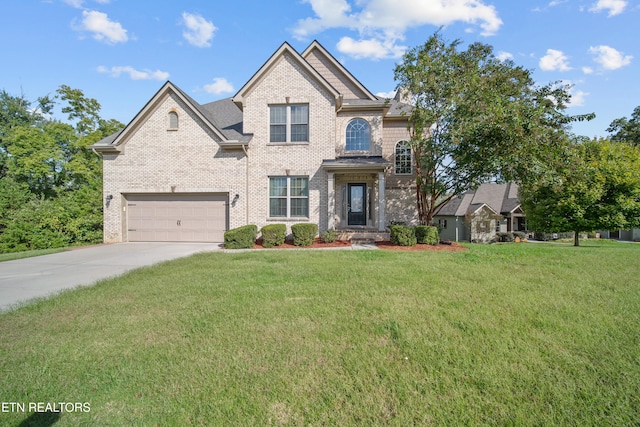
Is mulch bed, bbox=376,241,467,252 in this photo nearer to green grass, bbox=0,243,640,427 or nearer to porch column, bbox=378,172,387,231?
porch column, bbox=378,172,387,231

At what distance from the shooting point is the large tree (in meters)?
10.5

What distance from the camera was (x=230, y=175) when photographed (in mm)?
13234

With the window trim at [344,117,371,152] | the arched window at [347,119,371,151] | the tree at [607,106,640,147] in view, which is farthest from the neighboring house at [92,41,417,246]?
the tree at [607,106,640,147]

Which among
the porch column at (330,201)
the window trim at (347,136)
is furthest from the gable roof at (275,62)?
the porch column at (330,201)

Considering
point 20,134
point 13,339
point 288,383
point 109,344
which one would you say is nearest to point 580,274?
point 288,383

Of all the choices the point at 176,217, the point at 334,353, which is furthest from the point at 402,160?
the point at 334,353

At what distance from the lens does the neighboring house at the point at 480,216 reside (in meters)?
27.1

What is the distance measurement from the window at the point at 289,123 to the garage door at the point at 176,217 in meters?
3.97

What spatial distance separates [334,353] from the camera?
3.06 m

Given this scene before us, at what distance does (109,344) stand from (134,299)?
1.78 metres

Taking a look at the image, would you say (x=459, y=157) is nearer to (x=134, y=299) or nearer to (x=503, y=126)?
(x=503, y=126)

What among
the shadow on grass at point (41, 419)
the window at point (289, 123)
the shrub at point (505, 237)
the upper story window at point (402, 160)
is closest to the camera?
the shadow on grass at point (41, 419)

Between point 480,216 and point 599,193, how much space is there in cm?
1207

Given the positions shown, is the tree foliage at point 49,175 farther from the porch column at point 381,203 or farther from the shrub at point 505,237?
the shrub at point 505,237
